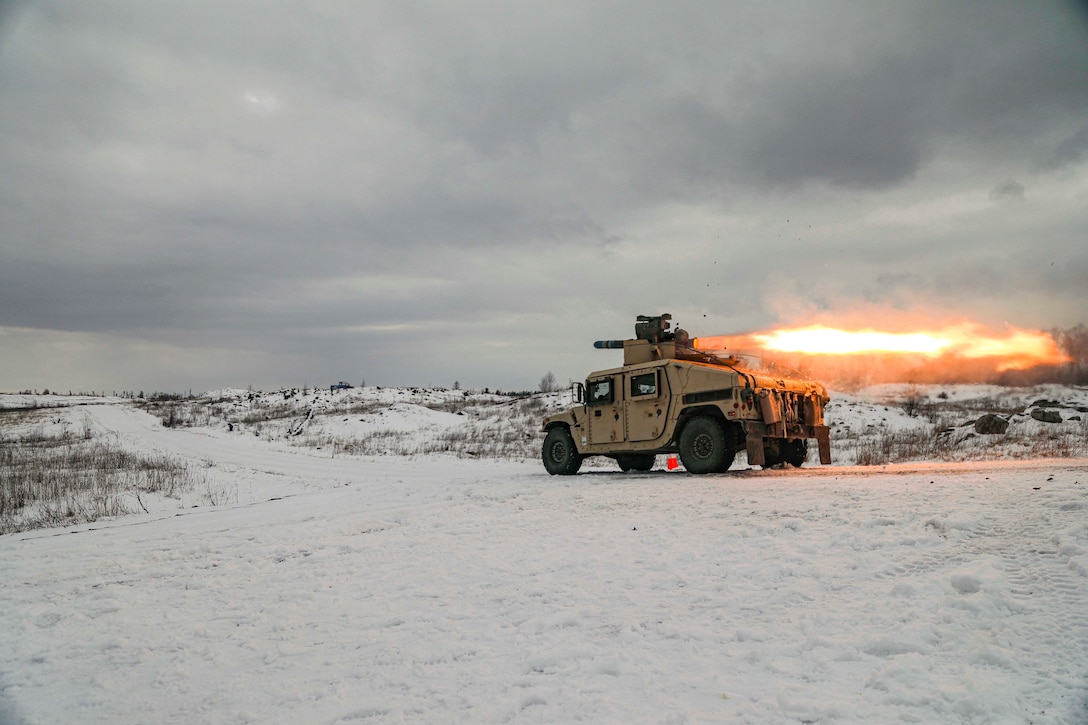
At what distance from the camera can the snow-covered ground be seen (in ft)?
12.2

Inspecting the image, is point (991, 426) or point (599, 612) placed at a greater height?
point (991, 426)

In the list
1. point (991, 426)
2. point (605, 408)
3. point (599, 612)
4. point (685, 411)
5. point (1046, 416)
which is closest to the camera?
point (599, 612)

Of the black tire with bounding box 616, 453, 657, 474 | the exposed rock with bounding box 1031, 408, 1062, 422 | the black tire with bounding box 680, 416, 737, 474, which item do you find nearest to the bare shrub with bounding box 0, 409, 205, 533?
the black tire with bounding box 616, 453, 657, 474

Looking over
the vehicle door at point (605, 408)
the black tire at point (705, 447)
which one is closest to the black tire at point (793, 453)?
the black tire at point (705, 447)

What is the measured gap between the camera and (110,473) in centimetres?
1697

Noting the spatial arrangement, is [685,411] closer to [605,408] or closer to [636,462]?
[605,408]

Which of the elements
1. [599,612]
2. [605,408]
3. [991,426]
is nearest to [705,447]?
[605,408]

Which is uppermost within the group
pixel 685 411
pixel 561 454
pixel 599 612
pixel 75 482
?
pixel 685 411

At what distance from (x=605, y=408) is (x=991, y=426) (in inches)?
546

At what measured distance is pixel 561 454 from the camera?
573 inches

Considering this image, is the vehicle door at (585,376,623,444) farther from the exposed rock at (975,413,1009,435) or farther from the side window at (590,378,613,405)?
the exposed rock at (975,413,1009,435)

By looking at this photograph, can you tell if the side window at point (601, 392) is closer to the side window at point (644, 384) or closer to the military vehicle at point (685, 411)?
the military vehicle at point (685, 411)

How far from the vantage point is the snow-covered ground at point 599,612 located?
3725 millimetres

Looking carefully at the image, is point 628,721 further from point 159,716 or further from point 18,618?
point 18,618
